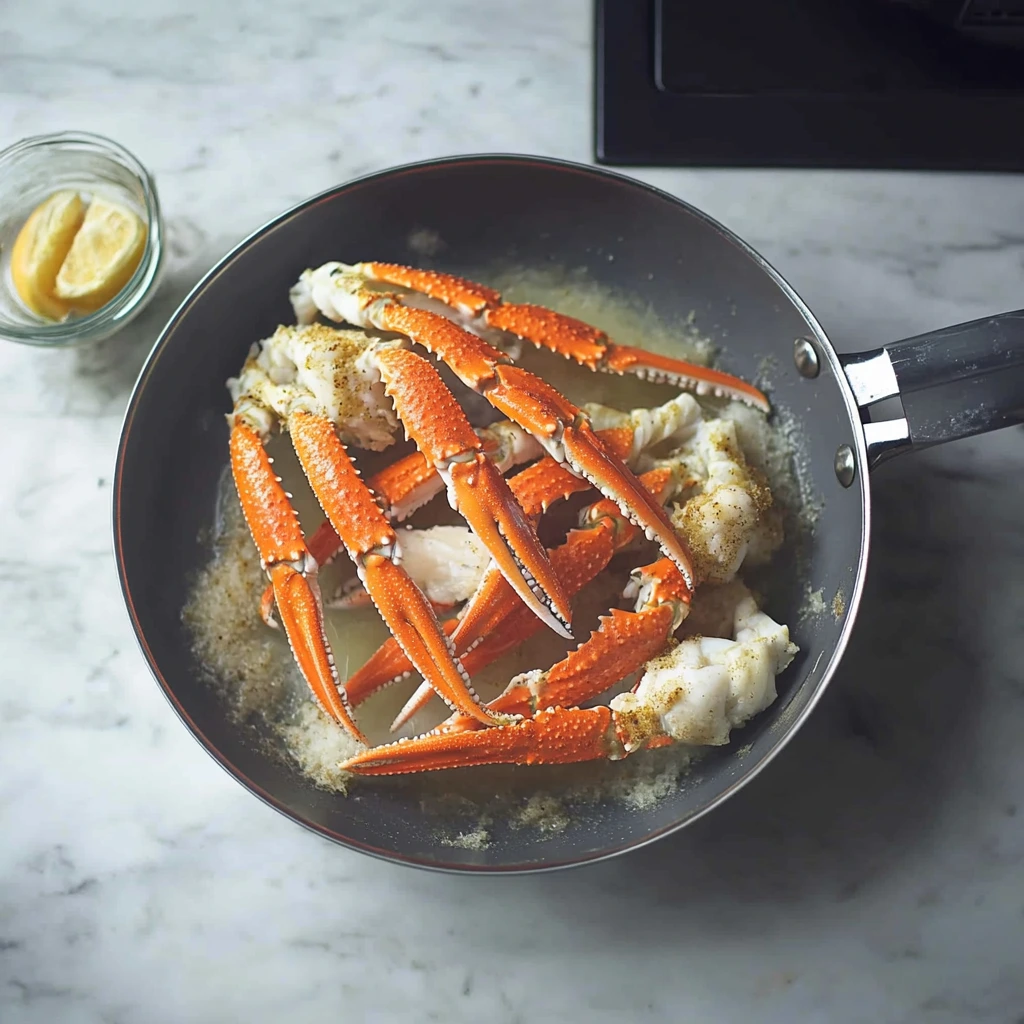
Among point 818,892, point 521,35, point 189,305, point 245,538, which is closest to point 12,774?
point 245,538

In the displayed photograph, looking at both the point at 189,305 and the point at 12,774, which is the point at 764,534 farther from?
the point at 12,774

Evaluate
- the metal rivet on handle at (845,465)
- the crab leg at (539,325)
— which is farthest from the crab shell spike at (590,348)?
the metal rivet on handle at (845,465)

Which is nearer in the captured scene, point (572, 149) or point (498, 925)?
point (498, 925)

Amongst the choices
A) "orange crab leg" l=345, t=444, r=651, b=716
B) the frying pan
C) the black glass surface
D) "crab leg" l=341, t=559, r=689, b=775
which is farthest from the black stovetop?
"crab leg" l=341, t=559, r=689, b=775

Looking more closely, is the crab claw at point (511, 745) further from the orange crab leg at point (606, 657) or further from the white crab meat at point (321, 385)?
the white crab meat at point (321, 385)

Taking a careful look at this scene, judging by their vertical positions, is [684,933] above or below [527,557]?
below
